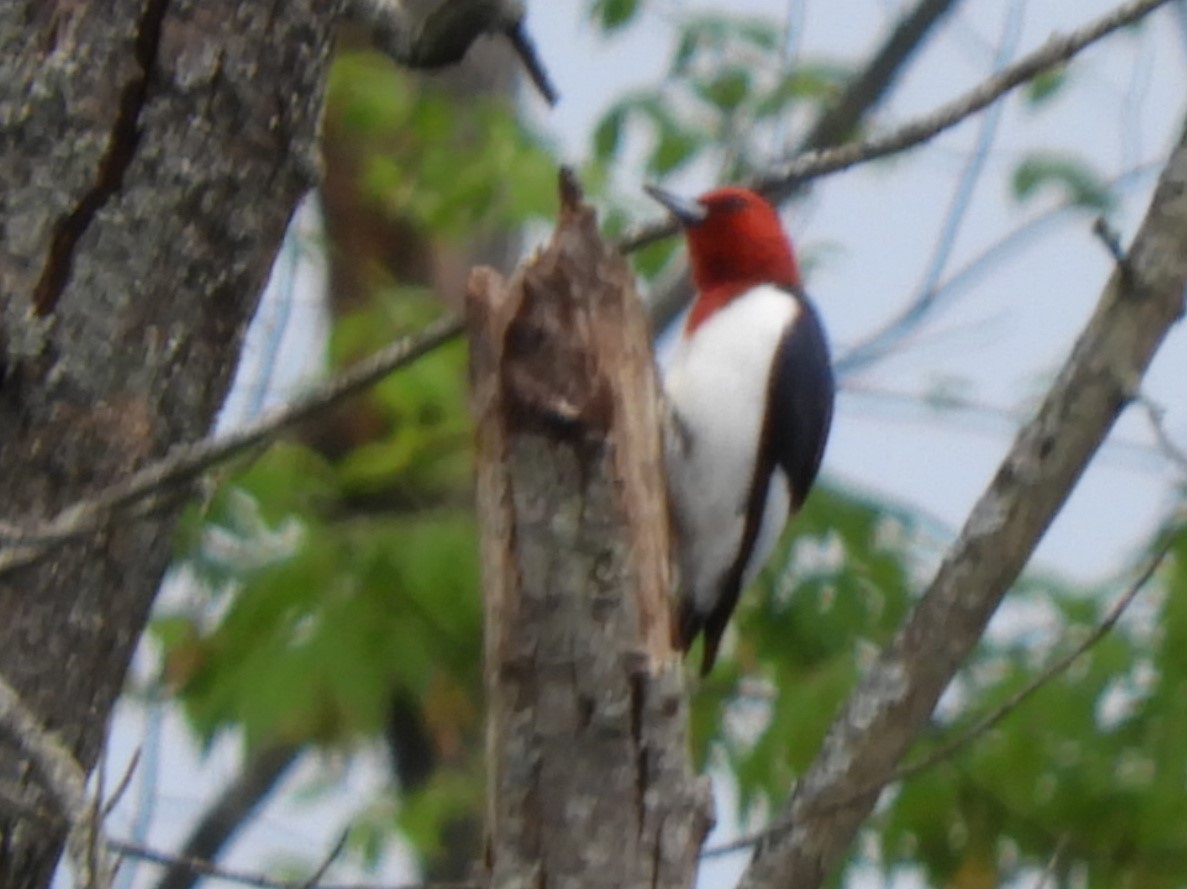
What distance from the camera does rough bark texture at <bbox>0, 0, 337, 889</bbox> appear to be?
2.36m

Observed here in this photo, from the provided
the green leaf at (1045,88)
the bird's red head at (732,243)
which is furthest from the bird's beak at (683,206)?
the green leaf at (1045,88)

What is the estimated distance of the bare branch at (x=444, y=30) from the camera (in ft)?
8.20

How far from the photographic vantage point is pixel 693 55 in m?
6.15

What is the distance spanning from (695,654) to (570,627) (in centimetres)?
265

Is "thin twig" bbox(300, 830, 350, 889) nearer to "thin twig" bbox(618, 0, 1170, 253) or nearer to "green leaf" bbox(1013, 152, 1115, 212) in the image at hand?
"thin twig" bbox(618, 0, 1170, 253)

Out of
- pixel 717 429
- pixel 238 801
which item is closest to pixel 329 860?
pixel 717 429

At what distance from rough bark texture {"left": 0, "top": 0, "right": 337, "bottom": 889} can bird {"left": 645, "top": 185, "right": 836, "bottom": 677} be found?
1404 millimetres

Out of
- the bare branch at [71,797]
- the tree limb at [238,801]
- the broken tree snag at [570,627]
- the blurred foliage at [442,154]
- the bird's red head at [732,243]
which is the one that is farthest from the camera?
the tree limb at [238,801]

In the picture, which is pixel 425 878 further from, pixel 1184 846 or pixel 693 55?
pixel 1184 846

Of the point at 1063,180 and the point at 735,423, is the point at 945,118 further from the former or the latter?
the point at 1063,180

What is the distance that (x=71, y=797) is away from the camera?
1.73 metres

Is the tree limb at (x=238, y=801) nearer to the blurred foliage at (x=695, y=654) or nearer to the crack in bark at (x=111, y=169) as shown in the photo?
the blurred foliage at (x=695, y=654)

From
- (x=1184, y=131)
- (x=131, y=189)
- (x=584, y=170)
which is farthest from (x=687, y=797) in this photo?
(x=584, y=170)

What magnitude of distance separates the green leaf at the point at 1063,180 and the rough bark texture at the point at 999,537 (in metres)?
2.98
